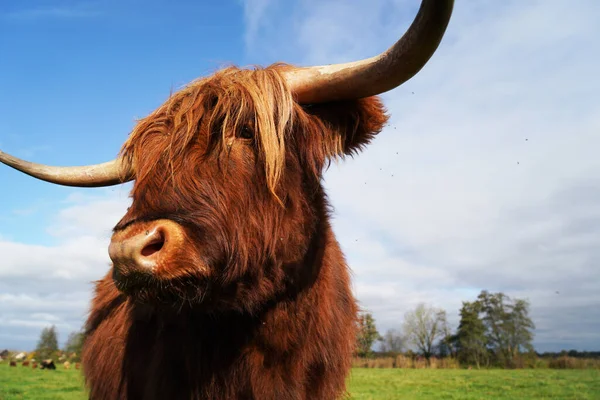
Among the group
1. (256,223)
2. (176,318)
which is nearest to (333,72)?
(256,223)

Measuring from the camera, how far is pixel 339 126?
3.14 metres

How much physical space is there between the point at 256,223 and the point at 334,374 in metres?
1.31

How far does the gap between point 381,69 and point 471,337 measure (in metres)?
65.6

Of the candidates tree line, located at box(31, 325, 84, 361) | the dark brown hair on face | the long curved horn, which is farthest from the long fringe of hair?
tree line, located at box(31, 325, 84, 361)

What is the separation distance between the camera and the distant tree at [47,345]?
4812cm

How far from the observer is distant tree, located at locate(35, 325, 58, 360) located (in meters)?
48.1

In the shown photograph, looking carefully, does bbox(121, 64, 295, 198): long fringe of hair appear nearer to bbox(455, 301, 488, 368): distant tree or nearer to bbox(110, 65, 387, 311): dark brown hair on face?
bbox(110, 65, 387, 311): dark brown hair on face

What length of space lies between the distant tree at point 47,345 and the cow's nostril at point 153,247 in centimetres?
5374

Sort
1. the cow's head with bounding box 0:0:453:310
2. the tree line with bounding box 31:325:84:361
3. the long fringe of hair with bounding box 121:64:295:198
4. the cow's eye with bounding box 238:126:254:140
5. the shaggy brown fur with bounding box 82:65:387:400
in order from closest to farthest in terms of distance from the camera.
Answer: the cow's head with bounding box 0:0:453:310 < the shaggy brown fur with bounding box 82:65:387:400 < the long fringe of hair with bounding box 121:64:295:198 < the cow's eye with bounding box 238:126:254:140 < the tree line with bounding box 31:325:84:361

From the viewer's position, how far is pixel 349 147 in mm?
3297

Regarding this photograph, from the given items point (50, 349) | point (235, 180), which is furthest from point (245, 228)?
point (50, 349)

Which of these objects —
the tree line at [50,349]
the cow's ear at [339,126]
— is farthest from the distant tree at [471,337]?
the cow's ear at [339,126]

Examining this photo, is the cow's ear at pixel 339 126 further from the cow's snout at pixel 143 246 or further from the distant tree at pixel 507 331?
the distant tree at pixel 507 331

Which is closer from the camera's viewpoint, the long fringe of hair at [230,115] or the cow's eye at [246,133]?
the long fringe of hair at [230,115]
